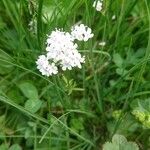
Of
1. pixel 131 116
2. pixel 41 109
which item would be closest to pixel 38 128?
pixel 41 109

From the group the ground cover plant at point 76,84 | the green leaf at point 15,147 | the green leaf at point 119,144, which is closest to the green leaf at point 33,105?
the ground cover plant at point 76,84

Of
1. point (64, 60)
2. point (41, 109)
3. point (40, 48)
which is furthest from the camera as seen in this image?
point (41, 109)

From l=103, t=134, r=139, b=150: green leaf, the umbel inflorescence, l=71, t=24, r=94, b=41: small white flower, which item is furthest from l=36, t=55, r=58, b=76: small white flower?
l=103, t=134, r=139, b=150: green leaf

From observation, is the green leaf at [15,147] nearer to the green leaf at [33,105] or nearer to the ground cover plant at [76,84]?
the ground cover plant at [76,84]

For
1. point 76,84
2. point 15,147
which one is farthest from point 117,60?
point 15,147

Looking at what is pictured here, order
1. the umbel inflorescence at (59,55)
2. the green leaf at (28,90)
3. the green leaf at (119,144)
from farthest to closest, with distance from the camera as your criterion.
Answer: the green leaf at (28,90) → the green leaf at (119,144) → the umbel inflorescence at (59,55)

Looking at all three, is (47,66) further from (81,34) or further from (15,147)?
(15,147)

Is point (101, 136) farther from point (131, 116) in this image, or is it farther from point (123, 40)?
point (123, 40)

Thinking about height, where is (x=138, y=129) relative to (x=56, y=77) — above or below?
below
